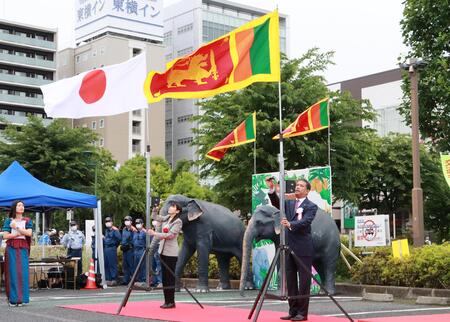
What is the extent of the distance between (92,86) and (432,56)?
1659cm

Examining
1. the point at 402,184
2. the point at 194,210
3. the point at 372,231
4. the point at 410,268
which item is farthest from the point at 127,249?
the point at 402,184

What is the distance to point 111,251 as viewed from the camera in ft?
71.3

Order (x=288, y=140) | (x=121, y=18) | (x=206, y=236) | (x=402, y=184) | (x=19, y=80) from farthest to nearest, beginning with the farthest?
1. (x=121, y=18)
2. (x=19, y=80)
3. (x=402, y=184)
4. (x=288, y=140)
5. (x=206, y=236)

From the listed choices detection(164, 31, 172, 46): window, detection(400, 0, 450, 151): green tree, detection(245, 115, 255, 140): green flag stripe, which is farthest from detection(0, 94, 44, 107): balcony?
detection(245, 115, 255, 140): green flag stripe

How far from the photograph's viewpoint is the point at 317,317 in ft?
Answer: 36.2

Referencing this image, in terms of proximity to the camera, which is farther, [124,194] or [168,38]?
[168,38]

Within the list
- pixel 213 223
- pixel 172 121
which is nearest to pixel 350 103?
pixel 213 223

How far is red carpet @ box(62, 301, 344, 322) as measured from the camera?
10922mm

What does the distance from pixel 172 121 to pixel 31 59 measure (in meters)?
27.7

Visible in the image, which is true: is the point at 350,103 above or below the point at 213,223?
above

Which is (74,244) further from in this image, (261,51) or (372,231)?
(261,51)

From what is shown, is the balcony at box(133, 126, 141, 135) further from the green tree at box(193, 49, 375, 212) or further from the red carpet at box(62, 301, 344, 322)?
the red carpet at box(62, 301, 344, 322)

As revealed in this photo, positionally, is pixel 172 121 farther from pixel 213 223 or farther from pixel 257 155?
pixel 213 223

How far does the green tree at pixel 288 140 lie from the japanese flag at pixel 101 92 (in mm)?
10018
